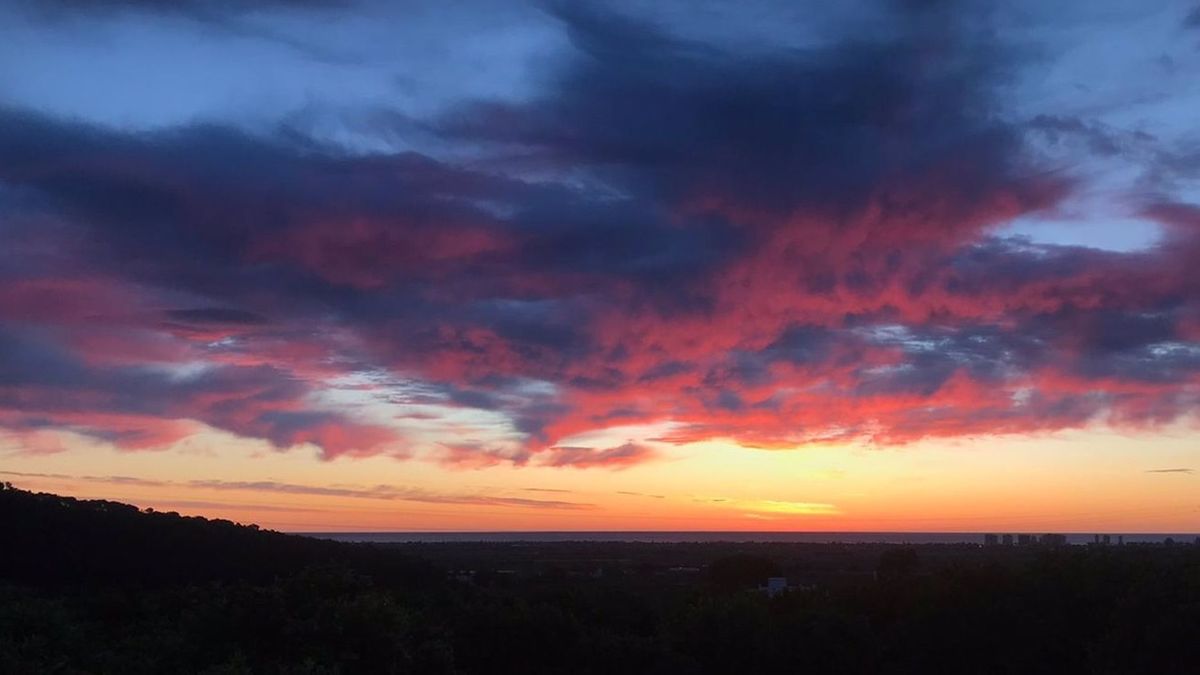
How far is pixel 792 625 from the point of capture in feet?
121

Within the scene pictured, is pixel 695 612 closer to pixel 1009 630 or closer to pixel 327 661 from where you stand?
pixel 1009 630

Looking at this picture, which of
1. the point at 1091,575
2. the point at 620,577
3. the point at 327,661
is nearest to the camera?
the point at 327,661

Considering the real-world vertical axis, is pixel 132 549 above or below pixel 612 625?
above

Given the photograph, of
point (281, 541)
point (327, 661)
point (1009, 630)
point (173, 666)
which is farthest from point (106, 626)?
point (281, 541)

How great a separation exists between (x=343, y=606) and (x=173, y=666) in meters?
3.52

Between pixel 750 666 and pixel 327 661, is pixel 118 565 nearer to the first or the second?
pixel 750 666

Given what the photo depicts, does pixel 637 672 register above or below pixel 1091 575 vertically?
below

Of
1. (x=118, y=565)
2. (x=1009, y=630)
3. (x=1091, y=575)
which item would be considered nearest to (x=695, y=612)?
(x=1009, y=630)

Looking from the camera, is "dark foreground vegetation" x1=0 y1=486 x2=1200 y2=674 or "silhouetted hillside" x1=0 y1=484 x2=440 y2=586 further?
"silhouetted hillside" x1=0 y1=484 x2=440 y2=586

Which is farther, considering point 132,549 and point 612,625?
point 132,549

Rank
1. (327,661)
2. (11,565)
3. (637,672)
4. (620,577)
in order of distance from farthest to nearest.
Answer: (620,577) < (11,565) < (637,672) < (327,661)

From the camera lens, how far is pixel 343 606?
22.4 m

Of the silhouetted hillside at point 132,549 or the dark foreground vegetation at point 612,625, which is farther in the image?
the silhouetted hillside at point 132,549

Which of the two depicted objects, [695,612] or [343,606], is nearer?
[343,606]
